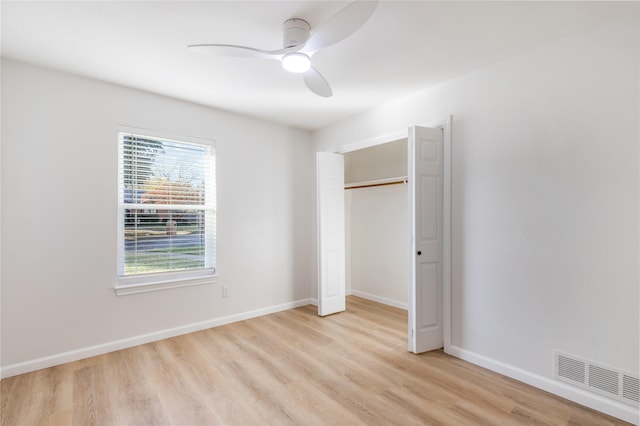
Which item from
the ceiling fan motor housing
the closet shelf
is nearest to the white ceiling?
the ceiling fan motor housing

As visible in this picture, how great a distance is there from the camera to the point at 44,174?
2.67 metres

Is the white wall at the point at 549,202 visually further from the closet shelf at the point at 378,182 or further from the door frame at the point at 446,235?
the closet shelf at the point at 378,182

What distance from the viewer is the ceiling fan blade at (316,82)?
7.29ft

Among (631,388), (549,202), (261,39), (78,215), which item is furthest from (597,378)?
(78,215)

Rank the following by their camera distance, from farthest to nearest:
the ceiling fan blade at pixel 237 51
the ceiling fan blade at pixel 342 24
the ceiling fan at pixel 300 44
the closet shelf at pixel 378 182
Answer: the closet shelf at pixel 378 182
the ceiling fan blade at pixel 237 51
the ceiling fan at pixel 300 44
the ceiling fan blade at pixel 342 24

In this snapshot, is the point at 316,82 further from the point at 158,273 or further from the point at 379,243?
the point at 379,243

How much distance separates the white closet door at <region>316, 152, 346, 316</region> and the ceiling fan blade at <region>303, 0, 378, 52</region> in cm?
220

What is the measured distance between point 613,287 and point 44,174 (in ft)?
14.6

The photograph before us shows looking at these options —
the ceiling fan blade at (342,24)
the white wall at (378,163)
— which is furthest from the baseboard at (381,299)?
the ceiling fan blade at (342,24)

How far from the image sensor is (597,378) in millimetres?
2053

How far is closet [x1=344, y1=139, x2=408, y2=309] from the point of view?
441 cm

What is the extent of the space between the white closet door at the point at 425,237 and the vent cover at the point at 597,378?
957 mm

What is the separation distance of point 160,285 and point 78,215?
102 centimetres

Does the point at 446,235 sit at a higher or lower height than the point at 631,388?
higher
